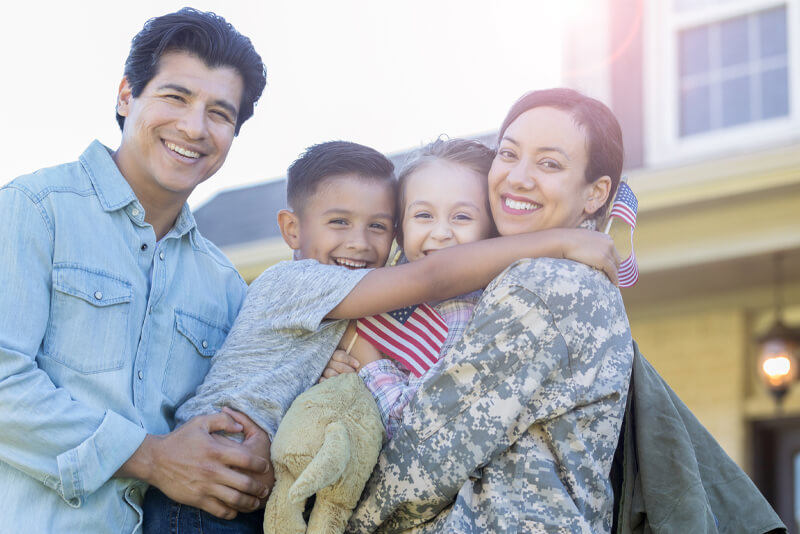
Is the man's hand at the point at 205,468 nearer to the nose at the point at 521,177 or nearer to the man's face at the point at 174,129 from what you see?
the man's face at the point at 174,129

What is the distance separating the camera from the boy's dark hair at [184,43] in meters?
3.25

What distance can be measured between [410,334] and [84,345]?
2.78 feet

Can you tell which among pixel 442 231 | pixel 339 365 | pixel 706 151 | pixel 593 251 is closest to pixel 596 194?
pixel 593 251

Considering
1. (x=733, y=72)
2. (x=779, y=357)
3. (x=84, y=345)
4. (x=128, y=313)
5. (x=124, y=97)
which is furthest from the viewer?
(x=733, y=72)

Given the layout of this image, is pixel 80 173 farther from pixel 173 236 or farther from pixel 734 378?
pixel 734 378

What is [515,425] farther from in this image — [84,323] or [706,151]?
[706,151]

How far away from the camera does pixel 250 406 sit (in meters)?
2.86

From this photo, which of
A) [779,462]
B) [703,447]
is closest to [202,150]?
[703,447]

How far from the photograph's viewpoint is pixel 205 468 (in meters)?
2.75

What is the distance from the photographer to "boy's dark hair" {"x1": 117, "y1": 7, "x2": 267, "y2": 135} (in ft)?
10.7

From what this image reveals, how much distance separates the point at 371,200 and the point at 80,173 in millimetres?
835

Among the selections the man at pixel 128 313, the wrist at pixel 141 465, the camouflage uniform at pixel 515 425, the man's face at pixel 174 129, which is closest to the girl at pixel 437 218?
the camouflage uniform at pixel 515 425

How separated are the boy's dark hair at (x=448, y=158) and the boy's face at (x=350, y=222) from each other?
39 millimetres

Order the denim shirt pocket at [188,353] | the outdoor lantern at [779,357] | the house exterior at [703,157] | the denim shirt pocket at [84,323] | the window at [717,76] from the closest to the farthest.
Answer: the denim shirt pocket at [84,323] → the denim shirt pocket at [188,353] → the outdoor lantern at [779,357] → the house exterior at [703,157] → the window at [717,76]
